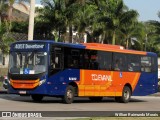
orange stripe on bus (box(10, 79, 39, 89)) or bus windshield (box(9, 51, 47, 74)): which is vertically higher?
bus windshield (box(9, 51, 47, 74))

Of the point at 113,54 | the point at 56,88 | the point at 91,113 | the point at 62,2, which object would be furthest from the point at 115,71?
the point at 62,2

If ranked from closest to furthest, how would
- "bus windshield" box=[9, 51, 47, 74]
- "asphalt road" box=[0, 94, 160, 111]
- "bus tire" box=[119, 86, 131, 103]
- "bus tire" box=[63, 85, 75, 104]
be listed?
"asphalt road" box=[0, 94, 160, 111], "bus windshield" box=[9, 51, 47, 74], "bus tire" box=[63, 85, 75, 104], "bus tire" box=[119, 86, 131, 103]

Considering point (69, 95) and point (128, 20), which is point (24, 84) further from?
point (128, 20)

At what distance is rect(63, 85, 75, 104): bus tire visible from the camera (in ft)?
76.9

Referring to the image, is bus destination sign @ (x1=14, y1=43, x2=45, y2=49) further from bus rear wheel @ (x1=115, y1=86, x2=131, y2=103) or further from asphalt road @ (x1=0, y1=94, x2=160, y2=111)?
bus rear wheel @ (x1=115, y1=86, x2=131, y2=103)

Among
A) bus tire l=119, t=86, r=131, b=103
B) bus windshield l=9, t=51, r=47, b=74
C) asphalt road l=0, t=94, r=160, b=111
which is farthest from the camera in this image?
bus tire l=119, t=86, r=131, b=103

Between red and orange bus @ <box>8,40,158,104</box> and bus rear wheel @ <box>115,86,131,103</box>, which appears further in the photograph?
bus rear wheel @ <box>115,86,131,103</box>

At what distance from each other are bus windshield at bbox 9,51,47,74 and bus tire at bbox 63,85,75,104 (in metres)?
1.73

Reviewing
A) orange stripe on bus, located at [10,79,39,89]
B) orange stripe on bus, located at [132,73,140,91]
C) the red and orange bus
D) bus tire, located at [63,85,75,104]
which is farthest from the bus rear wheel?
orange stripe on bus, located at [10,79,39,89]

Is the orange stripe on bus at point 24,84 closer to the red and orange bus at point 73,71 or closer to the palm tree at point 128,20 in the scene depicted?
the red and orange bus at point 73,71

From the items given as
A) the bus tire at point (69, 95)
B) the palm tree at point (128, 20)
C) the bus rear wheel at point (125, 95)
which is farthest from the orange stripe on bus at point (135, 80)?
the palm tree at point (128, 20)

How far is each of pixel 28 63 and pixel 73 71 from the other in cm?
230

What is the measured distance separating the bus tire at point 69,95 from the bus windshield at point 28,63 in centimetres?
173

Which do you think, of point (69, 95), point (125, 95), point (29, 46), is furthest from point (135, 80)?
point (29, 46)
